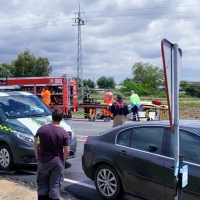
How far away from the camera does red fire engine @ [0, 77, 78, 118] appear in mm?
23875

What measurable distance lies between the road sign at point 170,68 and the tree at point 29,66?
215ft

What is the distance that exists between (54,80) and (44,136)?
19344 millimetres

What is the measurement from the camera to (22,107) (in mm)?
9172

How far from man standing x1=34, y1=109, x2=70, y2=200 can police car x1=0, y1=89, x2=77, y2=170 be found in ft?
9.13

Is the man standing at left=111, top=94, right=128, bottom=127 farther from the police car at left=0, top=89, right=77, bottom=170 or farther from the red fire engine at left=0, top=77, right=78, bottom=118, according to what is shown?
the red fire engine at left=0, top=77, right=78, bottom=118

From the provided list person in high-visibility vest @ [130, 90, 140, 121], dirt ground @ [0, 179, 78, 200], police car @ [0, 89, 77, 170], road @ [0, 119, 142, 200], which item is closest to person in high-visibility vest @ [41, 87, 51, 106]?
person in high-visibility vest @ [130, 90, 140, 121]

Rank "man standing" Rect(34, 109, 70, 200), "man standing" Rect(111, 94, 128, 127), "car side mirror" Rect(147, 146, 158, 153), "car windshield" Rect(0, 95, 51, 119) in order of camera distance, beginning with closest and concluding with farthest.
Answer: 1. "man standing" Rect(34, 109, 70, 200)
2. "car side mirror" Rect(147, 146, 158, 153)
3. "car windshield" Rect(0, 95, 51, 119)
4. "man standing" Rect(111, 94, 128, 127)

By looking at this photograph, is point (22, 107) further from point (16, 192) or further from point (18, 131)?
point (16, 192)

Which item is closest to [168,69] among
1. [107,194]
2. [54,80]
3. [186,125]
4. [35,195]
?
[186,125]

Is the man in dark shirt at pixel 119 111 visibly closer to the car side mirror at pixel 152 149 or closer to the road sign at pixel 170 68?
the car side mirror at pixel 152 149

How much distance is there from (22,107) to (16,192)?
3.02m

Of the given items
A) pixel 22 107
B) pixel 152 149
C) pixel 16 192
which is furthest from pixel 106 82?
pixel 152 149

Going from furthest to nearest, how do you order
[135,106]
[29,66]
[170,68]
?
[29,66]
[135,106]
[170,68]

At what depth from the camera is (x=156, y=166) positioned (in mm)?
5305
